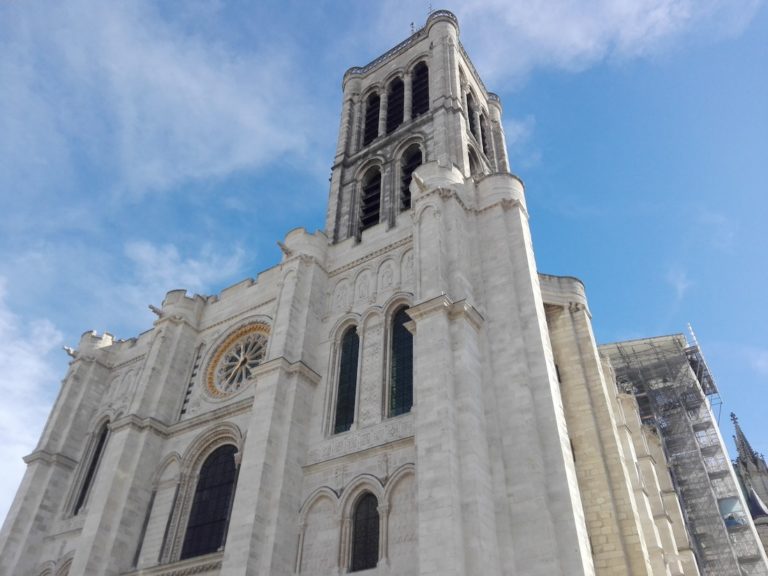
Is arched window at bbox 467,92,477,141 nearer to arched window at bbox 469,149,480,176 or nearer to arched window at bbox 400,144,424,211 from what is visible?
arched window at bbox 469,149,480,176

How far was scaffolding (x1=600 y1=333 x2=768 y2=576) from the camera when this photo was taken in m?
29.7

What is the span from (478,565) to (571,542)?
6.15ft

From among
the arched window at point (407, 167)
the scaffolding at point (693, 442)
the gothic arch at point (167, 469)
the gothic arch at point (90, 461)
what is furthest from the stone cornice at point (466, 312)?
the scaffolding at point (693, 442)

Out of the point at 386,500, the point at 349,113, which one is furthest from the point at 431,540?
the point at 349,113

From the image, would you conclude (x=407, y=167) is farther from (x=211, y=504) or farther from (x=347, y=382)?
(x=211, y=504)

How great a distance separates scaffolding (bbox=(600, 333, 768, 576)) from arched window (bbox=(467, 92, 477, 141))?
17503mm

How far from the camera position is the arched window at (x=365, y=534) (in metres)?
14.1

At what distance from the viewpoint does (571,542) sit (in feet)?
39.3

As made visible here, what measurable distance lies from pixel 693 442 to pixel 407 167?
22122 mm

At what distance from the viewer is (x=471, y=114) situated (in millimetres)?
30203

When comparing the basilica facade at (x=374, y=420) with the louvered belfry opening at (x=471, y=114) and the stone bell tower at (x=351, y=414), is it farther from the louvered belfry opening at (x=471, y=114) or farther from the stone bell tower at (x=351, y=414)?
the louvered belfry opening at (x=471, y=114)

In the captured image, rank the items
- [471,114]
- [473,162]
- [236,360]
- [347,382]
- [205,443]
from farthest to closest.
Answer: [471,114], [473,162], [236,360], [205,443], [347,382]

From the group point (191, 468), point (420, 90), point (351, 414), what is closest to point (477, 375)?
point (351, 414)

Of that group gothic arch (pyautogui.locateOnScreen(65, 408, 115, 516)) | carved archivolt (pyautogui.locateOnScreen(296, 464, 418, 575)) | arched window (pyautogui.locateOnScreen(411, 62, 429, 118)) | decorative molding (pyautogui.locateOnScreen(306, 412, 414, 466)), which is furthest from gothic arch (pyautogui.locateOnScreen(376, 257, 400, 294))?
gothic arch (pyautogui.locateOnScreen(65, 408, 115, 516))
